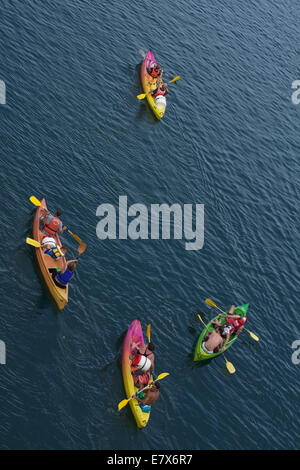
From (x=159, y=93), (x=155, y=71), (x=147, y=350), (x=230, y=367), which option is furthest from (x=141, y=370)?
(x=155, y=71)

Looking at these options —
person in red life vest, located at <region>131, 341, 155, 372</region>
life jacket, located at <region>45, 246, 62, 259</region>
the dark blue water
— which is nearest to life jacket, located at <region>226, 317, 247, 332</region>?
the dark blue water

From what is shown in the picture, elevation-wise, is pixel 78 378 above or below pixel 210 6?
below

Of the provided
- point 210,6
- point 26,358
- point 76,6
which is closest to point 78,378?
point 26,358

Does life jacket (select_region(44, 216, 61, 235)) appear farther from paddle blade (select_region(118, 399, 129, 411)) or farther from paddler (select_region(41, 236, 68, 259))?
paddle blade (select_region(118, 399, 129, 411))

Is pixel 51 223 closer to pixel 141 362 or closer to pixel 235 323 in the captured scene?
pixel 141 362

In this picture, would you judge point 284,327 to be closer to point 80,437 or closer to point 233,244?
point 233,244

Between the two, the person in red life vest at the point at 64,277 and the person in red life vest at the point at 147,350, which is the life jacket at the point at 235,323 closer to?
the person in red life vest at the point at 147,350
